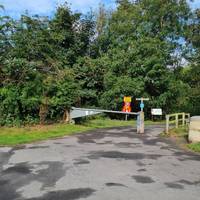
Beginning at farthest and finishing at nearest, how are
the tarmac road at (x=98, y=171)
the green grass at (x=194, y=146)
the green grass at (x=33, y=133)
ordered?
the green grass at (x=33, y=133) → the green grass at (x=194, y=146) → the tarmac road at (x=98, y=171)

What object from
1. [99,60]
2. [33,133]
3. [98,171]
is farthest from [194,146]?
[99,60]

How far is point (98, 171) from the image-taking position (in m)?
9.32

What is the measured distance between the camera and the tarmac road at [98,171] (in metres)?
7.38

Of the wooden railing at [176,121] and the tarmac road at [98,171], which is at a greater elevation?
the wooden railing at [176,121]

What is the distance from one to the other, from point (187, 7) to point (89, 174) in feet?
102

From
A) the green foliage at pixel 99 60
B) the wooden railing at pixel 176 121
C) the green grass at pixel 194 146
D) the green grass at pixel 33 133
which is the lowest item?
the green grass at pixel 194 146

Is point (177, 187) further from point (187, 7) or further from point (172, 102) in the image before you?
point (187, 7)

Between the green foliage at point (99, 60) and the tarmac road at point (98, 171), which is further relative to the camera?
the green foliage at point (99, 60)

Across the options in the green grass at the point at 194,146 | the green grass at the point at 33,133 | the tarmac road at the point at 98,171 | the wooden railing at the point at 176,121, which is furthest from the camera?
the wooden railing at the point at 176,121

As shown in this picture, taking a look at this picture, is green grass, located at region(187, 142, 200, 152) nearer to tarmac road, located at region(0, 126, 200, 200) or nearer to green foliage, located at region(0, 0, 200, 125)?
tarmac road, located at region(0, 126, 200, 200)

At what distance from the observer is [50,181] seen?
8.28 metres

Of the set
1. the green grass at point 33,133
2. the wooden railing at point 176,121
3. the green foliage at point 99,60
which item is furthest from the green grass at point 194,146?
the green foliage at point 99,60

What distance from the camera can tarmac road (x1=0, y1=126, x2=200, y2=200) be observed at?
738 cm

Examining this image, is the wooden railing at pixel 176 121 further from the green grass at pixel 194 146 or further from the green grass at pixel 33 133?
the green grass at pixel 194 146
